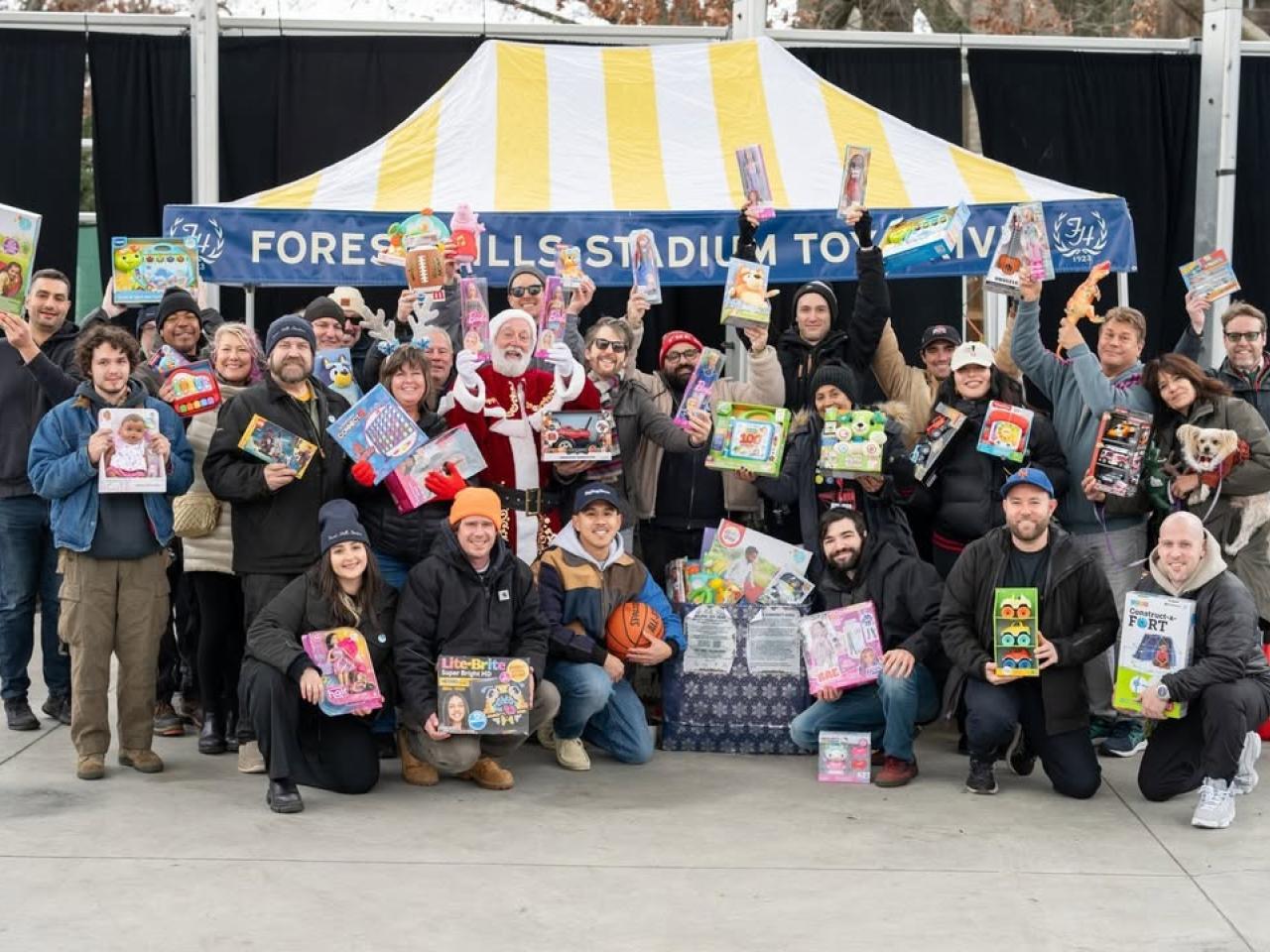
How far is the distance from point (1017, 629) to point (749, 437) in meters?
1.47

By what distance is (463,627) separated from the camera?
6.39 metres

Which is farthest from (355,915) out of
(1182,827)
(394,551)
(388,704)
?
(1182,827)

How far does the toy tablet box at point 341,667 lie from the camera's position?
611 cm

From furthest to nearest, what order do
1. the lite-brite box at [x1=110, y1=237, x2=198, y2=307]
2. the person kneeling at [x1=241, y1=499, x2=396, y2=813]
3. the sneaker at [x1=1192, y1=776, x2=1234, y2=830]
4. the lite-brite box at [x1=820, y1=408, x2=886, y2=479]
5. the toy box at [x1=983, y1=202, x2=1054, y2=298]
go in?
the lite-brite box at [x1=110, y1=237, x2=198, y2=307] < the toy box at [x1=983, y1=202, x2=1054, y2=298] < the lite-brite box at [x1=820, y1=408, x2=886, y2=479] < the person kneeling at [x1=241, y1=499, x2=396, y2=813] < the sneaker at [x1=1192, y1=776, x2=1234, y2=830]

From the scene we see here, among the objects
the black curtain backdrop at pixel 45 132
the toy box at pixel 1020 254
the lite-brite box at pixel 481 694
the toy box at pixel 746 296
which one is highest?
the black curtain backdrop at pixel 45 132

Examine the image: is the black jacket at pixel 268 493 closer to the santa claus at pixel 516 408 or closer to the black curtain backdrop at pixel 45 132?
the santa claus at pixel 516 408

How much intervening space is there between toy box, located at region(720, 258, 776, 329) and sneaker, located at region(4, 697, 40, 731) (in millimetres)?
3534

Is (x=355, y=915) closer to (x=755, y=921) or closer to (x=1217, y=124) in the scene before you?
(x=755, y=921)

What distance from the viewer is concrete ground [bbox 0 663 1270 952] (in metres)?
4.81

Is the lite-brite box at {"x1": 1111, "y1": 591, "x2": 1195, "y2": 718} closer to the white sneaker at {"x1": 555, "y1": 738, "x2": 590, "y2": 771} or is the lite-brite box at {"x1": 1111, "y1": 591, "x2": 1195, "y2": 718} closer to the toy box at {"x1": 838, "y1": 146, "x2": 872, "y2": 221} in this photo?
the white sneaker at {"x1": 555, "y1": 738, "x2": 590, "y2": 771}

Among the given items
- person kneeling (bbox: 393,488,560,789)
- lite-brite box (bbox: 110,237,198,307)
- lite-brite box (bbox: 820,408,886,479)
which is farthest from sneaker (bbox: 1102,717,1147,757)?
lite-brite box (bbox: 110,237,198,307)

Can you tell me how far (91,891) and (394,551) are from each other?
2081 millimetres

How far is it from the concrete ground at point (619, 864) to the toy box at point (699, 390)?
152 cm

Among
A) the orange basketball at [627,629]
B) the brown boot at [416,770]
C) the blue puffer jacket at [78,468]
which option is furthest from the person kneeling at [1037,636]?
the blue puffer jacket at [78,468]
